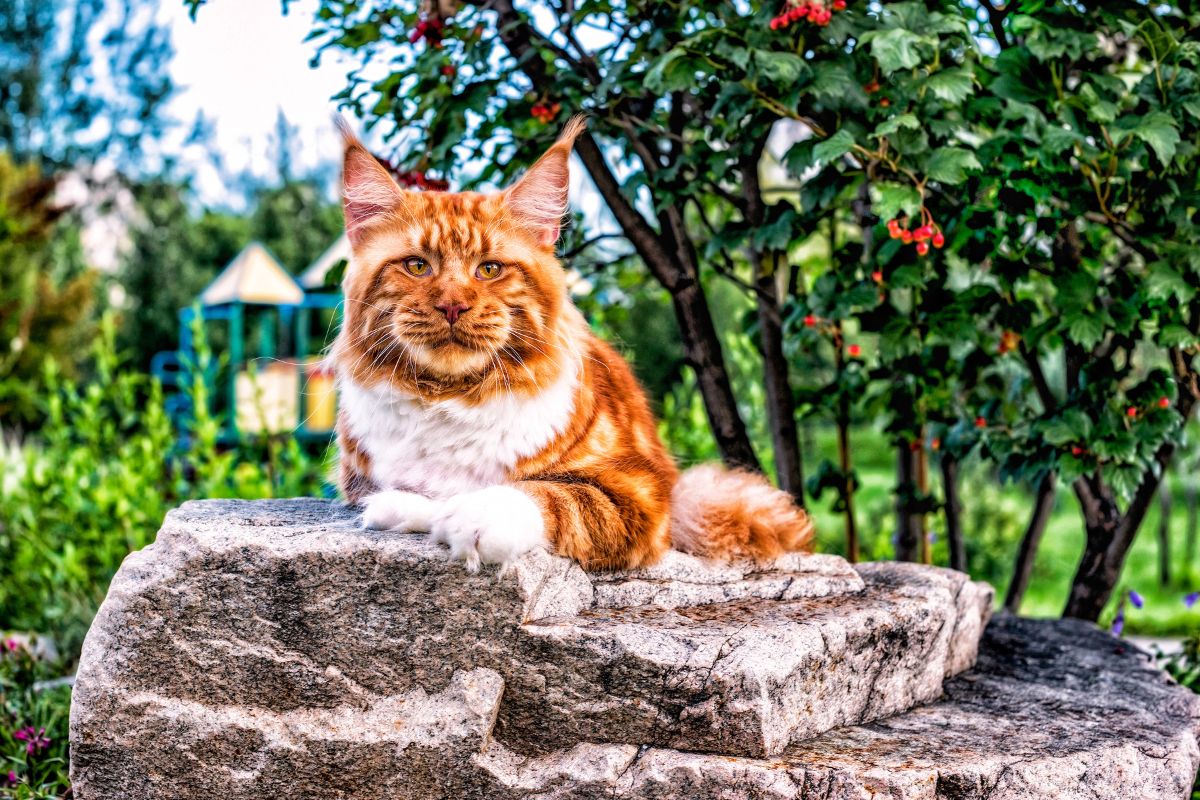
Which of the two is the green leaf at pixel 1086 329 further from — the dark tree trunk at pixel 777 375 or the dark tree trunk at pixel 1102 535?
the dark tree trunk at pixel 777 375

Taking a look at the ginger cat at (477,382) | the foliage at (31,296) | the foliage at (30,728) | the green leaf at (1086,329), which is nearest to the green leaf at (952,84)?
the green leaf at (1086,329)

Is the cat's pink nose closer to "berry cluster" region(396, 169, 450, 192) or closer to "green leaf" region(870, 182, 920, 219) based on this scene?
"green leaf" region(870, 182, 920, 219)

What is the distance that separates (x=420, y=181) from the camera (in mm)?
3469

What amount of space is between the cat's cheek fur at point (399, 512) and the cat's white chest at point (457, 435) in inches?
4.0

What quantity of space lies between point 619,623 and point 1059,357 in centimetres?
615

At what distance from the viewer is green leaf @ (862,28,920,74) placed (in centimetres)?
261

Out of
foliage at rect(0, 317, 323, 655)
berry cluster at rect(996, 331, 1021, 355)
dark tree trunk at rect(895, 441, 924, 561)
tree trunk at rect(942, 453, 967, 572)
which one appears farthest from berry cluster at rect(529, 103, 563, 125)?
foliage at rect(0, 317, 323, 655)

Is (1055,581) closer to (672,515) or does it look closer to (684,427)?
(684,427)

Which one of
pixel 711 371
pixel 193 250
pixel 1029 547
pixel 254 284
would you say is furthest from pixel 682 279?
pixel 193 250

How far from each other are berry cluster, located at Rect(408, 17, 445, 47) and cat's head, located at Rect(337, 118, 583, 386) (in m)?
0.85

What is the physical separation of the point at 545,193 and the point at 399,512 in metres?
0.85

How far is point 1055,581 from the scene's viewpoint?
911cm

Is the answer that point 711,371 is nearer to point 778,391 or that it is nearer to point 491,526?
point 778,391

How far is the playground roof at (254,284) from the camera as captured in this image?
10344 mm
